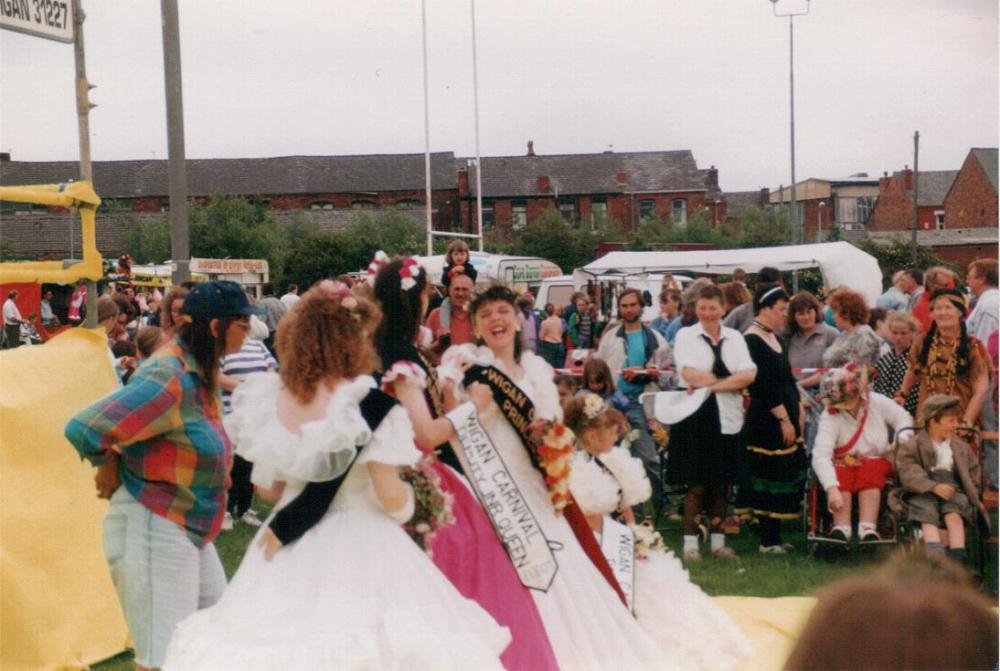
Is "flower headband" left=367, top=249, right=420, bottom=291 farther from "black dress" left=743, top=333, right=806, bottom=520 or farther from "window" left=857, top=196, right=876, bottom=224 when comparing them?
"window" left=857, top=196, right=876, bottom=224

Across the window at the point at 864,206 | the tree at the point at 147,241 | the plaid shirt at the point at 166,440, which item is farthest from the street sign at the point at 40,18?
the window at the point at 864,206

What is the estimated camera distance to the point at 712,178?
218 ft

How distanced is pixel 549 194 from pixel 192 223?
71.0 ft

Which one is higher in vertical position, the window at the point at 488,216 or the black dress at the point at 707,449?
the window at the point at 488,216

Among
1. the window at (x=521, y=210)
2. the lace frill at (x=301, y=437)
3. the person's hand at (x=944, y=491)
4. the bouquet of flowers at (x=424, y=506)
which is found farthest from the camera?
the window at (x=521, y=210)

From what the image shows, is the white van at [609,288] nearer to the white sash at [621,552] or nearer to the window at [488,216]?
the white sash at [621,552]

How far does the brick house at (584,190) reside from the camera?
6094 centimetres

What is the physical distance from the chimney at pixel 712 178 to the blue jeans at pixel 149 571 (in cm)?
6334

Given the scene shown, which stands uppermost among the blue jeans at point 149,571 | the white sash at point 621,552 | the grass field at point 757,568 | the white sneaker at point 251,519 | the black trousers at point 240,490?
the blue jeans at point 149,571

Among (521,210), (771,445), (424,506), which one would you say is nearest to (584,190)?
(521,210)

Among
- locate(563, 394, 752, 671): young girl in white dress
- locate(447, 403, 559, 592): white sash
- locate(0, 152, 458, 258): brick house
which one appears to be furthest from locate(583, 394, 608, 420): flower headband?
locate(0, 152, 458, 258): brick house

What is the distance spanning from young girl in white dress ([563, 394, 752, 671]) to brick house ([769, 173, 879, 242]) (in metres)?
61.8

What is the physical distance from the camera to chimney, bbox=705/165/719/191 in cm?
6600

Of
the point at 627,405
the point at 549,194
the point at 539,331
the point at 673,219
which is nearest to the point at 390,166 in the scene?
the point at 549,194
